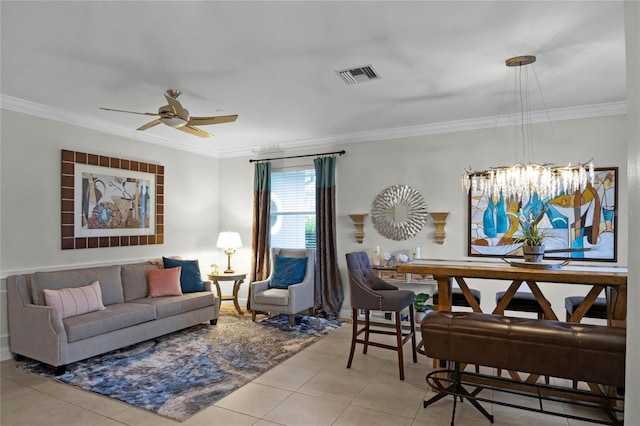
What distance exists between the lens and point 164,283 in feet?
16.0

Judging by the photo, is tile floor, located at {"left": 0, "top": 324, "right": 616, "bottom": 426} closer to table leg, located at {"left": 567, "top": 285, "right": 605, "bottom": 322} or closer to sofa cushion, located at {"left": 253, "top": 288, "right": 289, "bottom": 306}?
table leg, located at {"left": 567, "top": 285, "right": 605, "bottom": 322}

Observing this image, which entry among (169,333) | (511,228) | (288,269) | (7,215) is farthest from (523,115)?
(7,215)

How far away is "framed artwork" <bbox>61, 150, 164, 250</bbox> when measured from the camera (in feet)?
14.9

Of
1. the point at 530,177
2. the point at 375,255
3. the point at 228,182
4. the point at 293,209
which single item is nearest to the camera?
the point at 530,177

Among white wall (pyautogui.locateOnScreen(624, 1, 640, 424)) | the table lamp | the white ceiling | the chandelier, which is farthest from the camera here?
the table lamp

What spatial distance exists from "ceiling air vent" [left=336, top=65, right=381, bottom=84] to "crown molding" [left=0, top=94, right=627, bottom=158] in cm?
189

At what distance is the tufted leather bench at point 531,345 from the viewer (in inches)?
85.7

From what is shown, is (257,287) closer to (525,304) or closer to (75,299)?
(75,299)

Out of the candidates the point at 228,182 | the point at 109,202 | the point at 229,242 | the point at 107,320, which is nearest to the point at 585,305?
the point at 107,320

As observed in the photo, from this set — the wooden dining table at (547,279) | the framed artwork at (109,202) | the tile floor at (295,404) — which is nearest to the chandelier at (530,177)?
the wooden dining table at (547,279)

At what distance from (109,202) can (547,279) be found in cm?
491

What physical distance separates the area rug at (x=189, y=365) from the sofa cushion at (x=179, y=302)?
0.31 m

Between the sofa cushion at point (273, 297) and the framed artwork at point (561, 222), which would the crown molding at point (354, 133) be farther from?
the sofa cushion at point (273, 297)

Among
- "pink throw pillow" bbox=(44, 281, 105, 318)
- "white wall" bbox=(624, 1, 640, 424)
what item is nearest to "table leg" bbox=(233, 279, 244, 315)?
"pink throw pillow" bbox=(44, 281, 105, 318)
